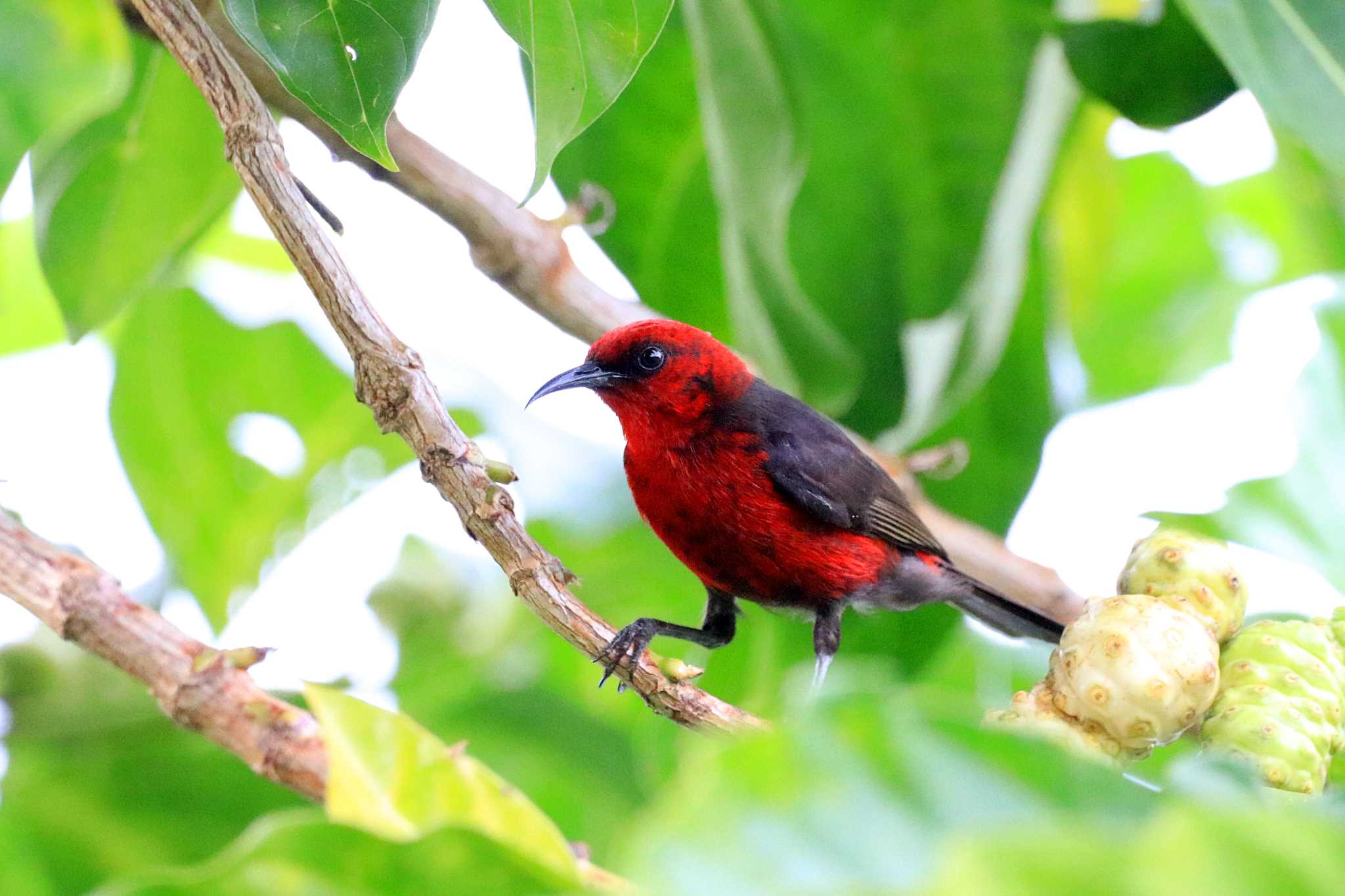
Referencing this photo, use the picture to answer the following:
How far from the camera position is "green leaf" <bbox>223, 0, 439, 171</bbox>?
1894 mm

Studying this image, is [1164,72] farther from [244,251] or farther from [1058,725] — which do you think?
[244,251]

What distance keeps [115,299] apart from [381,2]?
1.44 metres

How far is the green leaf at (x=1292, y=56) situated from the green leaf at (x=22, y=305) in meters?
3.36

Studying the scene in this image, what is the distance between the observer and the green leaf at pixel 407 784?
4.54ft

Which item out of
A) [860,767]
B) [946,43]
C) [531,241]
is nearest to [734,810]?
[860,767]

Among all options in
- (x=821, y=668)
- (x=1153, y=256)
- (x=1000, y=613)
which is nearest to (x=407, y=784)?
(x=821, y=668)

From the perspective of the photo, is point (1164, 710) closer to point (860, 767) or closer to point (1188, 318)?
point (860, 767)

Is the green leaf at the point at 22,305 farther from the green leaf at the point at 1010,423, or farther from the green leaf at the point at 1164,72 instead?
the green leaf at the point at 1164,72

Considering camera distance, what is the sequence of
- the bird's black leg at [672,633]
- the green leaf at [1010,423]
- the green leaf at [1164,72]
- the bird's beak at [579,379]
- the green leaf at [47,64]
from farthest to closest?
the green leaf at [1010,423] → the bird's beak at [579,379] → the green leaf at [1164,72] → the green leaf at [47,64] → the bird's black leg at [672,633]

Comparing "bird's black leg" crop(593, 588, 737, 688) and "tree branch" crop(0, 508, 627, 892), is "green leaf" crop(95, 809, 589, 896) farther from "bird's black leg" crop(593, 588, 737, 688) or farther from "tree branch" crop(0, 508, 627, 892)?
"bird's black leg" crop(593, 588, 737, 688)

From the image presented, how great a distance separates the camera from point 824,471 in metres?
3.68

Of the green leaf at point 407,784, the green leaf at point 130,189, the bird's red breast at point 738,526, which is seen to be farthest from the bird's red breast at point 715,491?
the green leaf at point 407,784

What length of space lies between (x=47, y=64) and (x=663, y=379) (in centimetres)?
169

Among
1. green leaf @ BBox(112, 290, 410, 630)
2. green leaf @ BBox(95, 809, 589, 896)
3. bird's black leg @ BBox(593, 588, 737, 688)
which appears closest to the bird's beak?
green leaf @ BBox(112, 290, 410, 630)
